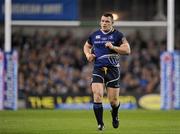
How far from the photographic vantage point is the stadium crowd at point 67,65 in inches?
1276

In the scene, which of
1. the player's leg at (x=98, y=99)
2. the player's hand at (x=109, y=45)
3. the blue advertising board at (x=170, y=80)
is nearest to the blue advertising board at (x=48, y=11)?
the blue advertising board at (x=170, y=80)

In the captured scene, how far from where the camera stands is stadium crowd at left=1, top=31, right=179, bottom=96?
32.4m

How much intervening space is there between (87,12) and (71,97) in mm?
6592

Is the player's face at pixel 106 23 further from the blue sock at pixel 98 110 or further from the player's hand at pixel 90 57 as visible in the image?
the blue sock at pixel 98 110

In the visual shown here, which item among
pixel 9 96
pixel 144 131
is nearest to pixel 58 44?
pixel 9 96

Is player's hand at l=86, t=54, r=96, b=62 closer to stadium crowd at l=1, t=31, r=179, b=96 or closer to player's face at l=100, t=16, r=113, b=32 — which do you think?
player's face at l=100, t=16, r=113, b=32

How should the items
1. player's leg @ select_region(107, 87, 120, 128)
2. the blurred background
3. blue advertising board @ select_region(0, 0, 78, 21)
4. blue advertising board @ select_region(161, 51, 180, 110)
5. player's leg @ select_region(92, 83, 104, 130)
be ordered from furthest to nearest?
1. blue advertising board @ select_region(0, 0, 78, 21)
2. the blurred background
3. blue advertising board @ select_region(161, 51, 180, 110)
4. player's leg @ select_region(107, 87, 120, 128)
5. player's leg @ select_region(92, 83, 104, 130)

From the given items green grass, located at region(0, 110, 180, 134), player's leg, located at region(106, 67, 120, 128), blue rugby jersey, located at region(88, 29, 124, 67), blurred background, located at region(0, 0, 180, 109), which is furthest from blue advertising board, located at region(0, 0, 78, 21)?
player's leg, located at region(106, 67, 120, 128)

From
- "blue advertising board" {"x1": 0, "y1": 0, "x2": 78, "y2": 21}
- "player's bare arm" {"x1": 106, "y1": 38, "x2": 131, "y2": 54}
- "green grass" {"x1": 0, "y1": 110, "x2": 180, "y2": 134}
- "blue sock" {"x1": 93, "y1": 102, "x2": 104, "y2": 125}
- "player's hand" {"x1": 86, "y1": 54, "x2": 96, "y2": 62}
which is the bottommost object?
"green grass" {"x1": 0, "y1": 110, "x2": 180, "y2": 134}

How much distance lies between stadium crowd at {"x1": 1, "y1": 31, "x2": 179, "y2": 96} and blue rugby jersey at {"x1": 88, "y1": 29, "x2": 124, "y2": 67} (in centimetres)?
1452

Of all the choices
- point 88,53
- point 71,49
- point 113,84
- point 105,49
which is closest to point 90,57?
point 88,53

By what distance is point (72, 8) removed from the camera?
30750mm

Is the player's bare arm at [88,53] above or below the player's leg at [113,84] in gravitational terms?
above

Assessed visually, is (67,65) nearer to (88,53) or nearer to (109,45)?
(88,53)
